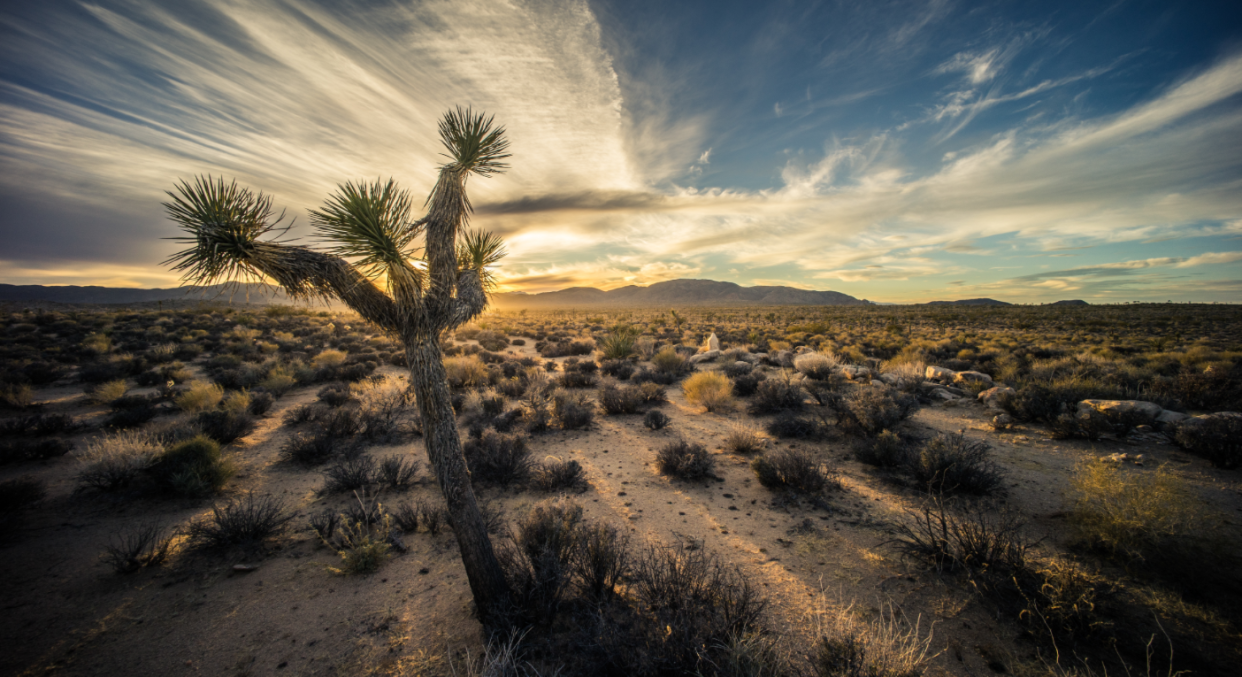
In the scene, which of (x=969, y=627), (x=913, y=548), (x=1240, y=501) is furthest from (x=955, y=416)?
(x=969, y=627)

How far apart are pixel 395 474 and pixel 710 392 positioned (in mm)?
6900

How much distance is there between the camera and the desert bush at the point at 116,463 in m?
5.48

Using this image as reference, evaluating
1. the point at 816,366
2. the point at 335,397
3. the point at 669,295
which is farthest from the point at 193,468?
the point at 669,295

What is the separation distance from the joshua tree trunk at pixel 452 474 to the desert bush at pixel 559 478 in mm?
2417

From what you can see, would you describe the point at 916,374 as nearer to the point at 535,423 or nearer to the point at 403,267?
the point at 535,423

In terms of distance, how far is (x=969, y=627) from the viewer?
10.9 feet

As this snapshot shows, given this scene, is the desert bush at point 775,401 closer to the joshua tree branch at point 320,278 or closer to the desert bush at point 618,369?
the desert bush at point 618,369

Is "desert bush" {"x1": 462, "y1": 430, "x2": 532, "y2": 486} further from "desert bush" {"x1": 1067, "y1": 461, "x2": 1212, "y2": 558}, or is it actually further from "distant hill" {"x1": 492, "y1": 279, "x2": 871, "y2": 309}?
"distant hill" {"x1": 492, "y1": 279, "x2": 871, "y2": 309}

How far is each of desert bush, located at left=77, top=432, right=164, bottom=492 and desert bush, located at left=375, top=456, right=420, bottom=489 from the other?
3.29 metres

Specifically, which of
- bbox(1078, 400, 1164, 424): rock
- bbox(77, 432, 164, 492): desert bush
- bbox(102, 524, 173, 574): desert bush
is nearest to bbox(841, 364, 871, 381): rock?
bbox(1078, 400, 1164, 424): rock

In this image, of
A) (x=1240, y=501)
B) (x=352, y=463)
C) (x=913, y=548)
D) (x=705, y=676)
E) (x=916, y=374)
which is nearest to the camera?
(x=705, y=676)

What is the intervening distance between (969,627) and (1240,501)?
4979 mm

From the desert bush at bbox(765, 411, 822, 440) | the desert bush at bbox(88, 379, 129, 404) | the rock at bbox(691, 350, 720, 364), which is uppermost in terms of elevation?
the rock at bbox(691, 350, 720, 364)

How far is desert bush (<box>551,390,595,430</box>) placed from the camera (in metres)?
8.50
